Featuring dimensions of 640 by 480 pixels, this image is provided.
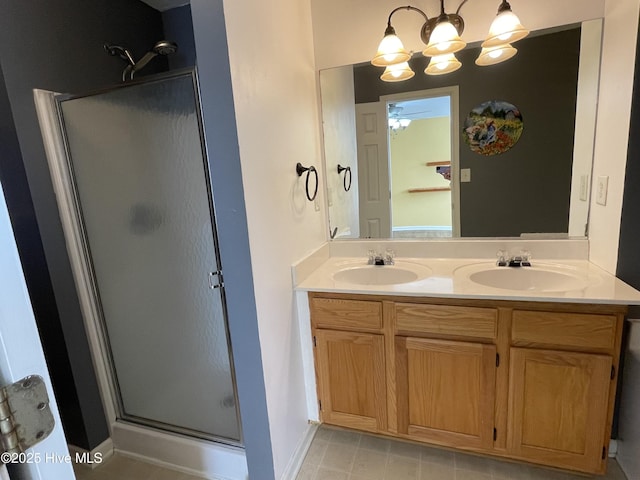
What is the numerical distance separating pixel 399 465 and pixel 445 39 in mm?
1919

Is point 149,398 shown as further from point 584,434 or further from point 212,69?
point 584,434

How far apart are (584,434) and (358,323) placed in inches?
38.2

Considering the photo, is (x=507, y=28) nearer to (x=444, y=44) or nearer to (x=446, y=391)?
(x=444, y=44)

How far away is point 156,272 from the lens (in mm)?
1576

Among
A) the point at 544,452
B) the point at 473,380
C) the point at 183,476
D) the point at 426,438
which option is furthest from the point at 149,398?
the point at 544,452

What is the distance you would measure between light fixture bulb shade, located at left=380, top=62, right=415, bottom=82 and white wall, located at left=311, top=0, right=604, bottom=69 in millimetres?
133

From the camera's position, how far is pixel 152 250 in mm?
1557

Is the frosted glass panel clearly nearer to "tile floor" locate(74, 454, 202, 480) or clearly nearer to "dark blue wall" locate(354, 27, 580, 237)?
"tile floor" locate(74, 454, 202, 480)

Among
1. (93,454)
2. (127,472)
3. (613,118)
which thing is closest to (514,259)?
(613,118)

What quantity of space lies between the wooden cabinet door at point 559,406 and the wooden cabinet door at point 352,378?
1.81 feet

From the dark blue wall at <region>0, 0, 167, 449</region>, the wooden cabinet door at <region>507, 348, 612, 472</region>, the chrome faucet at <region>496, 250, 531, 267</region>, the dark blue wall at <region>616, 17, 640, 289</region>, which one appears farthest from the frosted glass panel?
the dark blue wall at <region>616, 17, 640, 289</region>

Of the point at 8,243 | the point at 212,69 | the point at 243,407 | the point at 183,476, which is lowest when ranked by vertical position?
the point at 183,476

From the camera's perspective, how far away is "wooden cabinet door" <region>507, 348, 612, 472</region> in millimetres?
1312

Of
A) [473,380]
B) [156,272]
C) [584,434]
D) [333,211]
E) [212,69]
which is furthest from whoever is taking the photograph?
[333,211]
